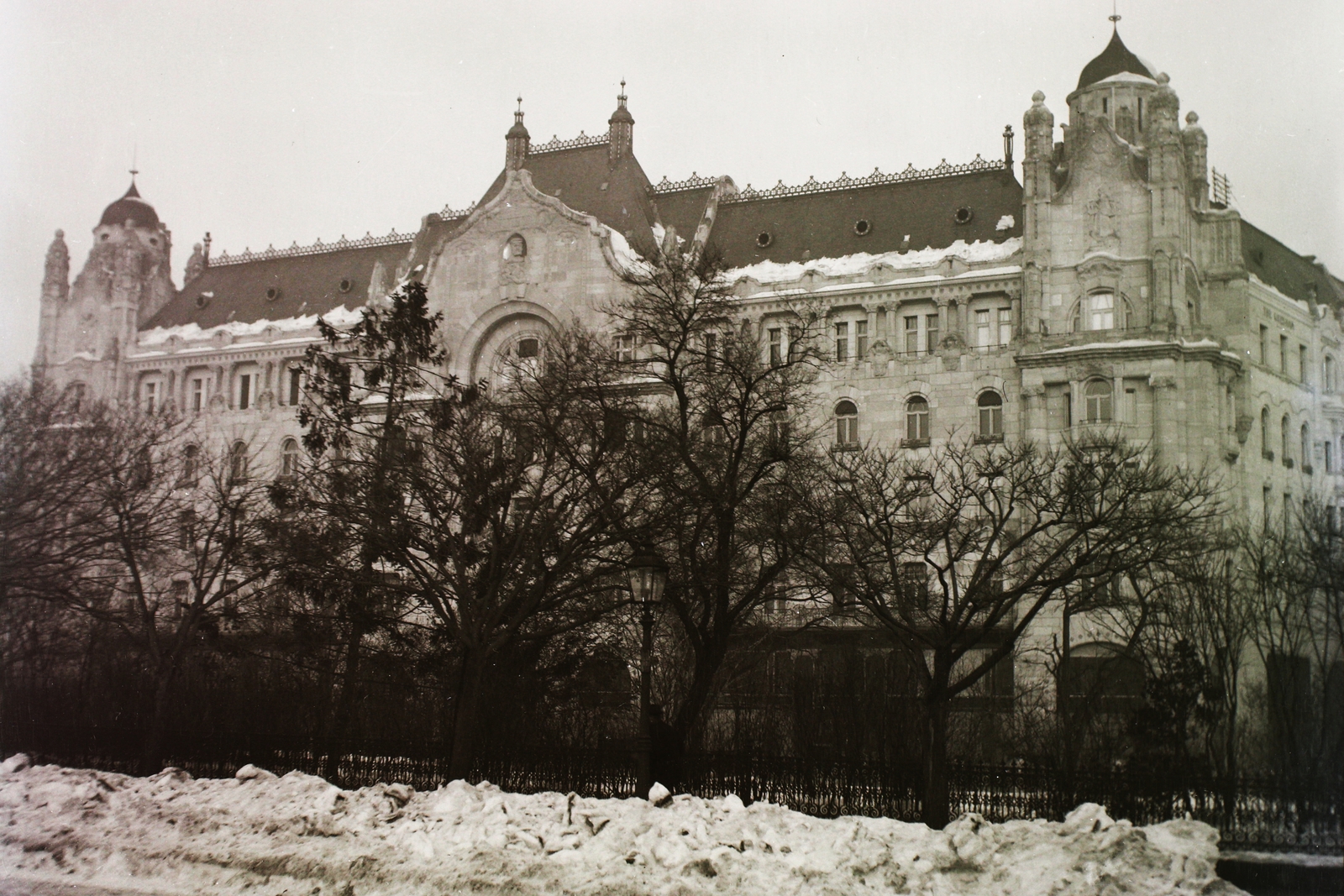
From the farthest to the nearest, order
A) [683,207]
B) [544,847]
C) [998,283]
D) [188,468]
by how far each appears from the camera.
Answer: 1. [683,207]
2. [998,283]
3. [188,468]
4. [544,847]

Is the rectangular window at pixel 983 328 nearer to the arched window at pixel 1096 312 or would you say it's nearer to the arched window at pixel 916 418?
the arched window at pixel 916 418

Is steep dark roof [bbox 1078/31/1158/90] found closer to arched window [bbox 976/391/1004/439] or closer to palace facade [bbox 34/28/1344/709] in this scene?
palace facade [bbox 34/28/1344/709]

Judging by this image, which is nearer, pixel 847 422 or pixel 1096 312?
pixel 1096 312

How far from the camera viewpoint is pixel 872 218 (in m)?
52.2

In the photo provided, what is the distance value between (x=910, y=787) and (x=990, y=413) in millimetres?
25756

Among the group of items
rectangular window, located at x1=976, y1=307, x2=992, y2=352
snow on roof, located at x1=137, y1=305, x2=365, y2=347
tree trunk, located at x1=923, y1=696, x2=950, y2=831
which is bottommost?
tree trunk, located at x1=923, y1=696, x2=950, y2=831

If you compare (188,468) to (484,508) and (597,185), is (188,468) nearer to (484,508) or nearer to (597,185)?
(484,508)

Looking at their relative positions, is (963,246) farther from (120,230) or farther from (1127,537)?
(120,230)

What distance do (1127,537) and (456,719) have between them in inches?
483

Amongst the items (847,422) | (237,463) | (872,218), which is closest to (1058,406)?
(847,422)

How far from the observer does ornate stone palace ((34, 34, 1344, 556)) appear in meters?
45.2

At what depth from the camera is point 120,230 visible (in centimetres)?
6588

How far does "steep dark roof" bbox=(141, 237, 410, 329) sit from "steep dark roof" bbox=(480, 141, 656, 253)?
25.2 feet

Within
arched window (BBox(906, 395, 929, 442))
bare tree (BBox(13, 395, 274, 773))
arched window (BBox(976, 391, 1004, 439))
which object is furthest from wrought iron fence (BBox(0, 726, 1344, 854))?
arched window (BBox(906, 395, 929, 442))
